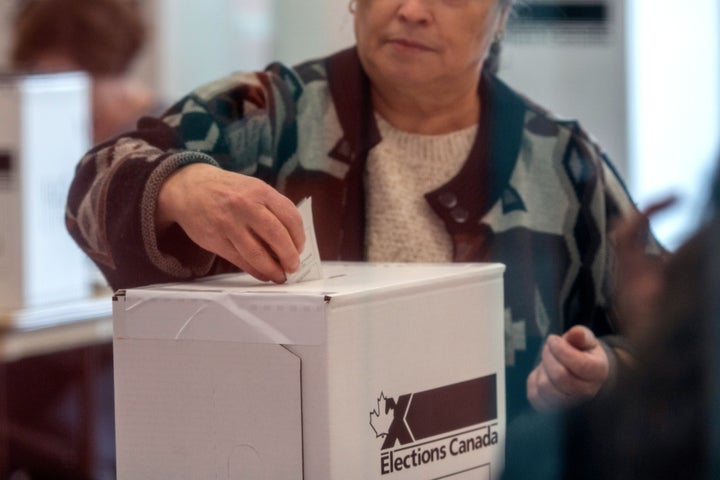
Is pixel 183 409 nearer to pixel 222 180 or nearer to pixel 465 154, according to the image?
pixel 222 180

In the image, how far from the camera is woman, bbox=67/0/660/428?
1120 mm

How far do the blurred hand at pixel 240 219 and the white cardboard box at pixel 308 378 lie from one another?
0.08 ft

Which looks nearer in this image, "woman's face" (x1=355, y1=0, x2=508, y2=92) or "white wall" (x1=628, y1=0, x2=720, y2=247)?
"white wall" (x1=628, y1=0, x2=720, y2=247)

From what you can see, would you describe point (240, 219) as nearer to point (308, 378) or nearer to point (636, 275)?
point (308, 378)

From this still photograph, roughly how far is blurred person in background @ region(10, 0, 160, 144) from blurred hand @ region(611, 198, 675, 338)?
2.28 m

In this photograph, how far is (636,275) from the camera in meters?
0.99

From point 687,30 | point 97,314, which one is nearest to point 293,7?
point 687,30

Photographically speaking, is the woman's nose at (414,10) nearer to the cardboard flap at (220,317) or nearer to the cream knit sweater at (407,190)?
the cream knit sweater at (407,190)

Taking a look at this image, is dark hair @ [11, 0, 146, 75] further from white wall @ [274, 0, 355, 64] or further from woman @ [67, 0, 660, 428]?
woman @ [67, 0, 660, 428]

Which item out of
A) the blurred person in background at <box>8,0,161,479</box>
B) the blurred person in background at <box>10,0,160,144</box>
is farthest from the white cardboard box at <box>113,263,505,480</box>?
the blurred person in background at <box>10,0,160,144</box>

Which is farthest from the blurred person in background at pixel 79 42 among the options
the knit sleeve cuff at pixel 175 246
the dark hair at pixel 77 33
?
the knit sleeve cuff at pixel 175 246

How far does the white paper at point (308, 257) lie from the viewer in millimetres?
1037

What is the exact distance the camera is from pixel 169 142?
1134mm

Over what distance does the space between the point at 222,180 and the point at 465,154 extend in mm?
303
